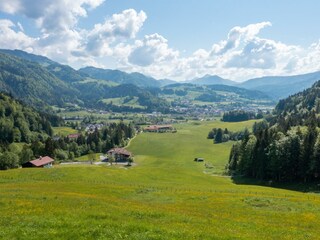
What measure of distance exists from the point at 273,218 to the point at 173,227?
1502 centimetres

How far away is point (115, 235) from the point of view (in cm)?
2317

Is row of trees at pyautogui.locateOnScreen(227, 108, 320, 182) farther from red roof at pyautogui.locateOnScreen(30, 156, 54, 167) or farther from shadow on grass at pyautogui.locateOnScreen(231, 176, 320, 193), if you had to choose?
red roof at pyautogui.locateOnScreen(30, 156, 54, 167)

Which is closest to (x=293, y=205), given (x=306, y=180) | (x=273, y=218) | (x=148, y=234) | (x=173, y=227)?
(x=273, y=218)

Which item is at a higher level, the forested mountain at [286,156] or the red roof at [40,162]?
the forested mountain at [286,156]

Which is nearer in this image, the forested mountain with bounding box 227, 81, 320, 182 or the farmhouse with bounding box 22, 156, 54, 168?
the forested mountain with bounding box 227, 81, 320, 182

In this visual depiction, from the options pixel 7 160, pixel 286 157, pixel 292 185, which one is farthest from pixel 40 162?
pixel 292 185

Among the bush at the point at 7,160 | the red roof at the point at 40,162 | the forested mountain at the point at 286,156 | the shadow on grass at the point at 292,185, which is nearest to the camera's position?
the shadow on grass at the point at 292,185

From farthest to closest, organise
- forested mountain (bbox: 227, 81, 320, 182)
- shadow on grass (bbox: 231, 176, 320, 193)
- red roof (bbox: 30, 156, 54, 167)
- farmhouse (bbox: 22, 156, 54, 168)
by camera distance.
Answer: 1. red roof (bbox: 30, 156, 54, 167)
2. farmhouse (bbox: 22, 156, 54, 168)
3. forested mountain (bbox: 227, 81, 320, 182)
4. shadow on grass (bbox: 231, 176, 320, 193)

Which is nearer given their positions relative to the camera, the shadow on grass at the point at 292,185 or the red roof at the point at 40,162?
the shadow on grass at the point at 292,185

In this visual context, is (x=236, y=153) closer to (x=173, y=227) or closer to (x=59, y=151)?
(x=59, y=151)

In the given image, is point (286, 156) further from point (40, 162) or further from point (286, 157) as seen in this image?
point (40, 162)

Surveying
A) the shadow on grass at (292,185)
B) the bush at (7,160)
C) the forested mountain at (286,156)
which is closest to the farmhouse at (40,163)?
the bush at (7,160)

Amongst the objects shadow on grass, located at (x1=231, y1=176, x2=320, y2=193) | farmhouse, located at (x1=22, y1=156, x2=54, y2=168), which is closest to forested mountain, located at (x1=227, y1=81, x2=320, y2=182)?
shadow on grass, located at (x1=231, y1=176, x2=320, y2=193)

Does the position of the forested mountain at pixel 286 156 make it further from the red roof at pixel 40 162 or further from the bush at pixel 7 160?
the bush at pixel 7 160
